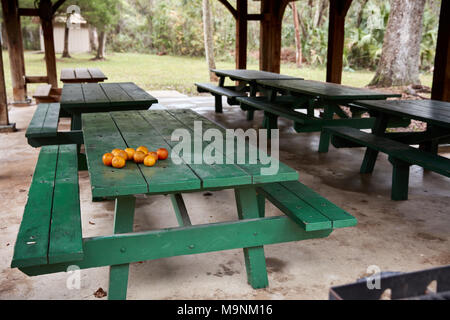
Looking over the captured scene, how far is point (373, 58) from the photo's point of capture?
1739 centimetres

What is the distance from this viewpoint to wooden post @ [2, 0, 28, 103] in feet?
27.9

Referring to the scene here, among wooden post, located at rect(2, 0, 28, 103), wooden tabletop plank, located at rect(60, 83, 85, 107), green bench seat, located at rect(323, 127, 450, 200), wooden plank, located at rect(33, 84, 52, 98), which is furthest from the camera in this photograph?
wooden post, located at rect(2, 0, 28, 103)

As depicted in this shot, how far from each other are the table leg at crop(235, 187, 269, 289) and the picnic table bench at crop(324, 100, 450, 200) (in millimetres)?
1677

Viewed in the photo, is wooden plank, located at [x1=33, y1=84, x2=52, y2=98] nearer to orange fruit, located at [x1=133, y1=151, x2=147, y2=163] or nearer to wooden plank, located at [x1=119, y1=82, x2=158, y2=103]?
wooden plank, located at [x1=119, y1=82, x2=158, y2=103]

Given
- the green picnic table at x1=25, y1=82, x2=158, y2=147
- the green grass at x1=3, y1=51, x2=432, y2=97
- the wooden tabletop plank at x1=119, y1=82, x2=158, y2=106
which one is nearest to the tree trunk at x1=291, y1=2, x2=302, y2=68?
the green grass at x1=3, y1=51, x2=432, y2=97

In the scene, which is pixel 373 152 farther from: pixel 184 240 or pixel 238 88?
pixel 238 88

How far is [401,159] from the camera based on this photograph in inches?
151

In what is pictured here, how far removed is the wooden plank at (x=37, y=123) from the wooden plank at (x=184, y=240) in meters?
1.97

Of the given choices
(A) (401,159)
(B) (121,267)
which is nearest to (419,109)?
(A) (401,159)

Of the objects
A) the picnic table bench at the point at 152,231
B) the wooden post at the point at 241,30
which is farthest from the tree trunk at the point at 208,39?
the picnic table bench at the point at 152,231

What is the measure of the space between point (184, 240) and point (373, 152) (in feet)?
9.70

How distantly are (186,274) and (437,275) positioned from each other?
Result: 174cm

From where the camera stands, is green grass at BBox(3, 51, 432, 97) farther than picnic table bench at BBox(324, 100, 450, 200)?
Yes
